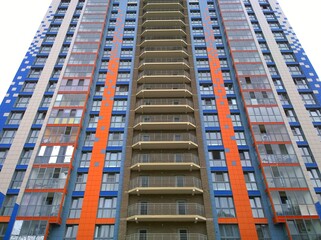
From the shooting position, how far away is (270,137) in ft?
113

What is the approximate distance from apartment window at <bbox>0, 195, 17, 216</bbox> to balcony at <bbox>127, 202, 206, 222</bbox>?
1260 centimetres

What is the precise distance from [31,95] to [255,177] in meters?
32.0

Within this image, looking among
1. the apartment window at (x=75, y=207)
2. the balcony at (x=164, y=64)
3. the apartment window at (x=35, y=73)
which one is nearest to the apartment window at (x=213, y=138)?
the balcony at (x=164, y=64)

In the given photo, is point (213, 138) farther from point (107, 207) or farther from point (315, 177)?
point (107, 207)

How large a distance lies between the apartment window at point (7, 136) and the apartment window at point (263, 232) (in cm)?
3092

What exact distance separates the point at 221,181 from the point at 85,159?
16.6m

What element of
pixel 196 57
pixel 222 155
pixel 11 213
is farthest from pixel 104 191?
pixel 196 57

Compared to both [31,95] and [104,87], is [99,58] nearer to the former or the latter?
[104,87]

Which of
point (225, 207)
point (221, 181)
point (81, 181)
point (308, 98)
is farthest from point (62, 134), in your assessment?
point (308, 98)

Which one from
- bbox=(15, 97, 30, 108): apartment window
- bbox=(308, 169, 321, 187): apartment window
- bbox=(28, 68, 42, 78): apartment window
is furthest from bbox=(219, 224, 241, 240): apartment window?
bbox=(28, 68, 42, 78): apartment window

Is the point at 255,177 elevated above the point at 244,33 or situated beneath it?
situated beneath

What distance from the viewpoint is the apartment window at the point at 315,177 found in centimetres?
3186

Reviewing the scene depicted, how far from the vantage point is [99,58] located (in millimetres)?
45562

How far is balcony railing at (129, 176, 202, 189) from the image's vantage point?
31.8 m
